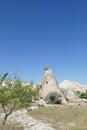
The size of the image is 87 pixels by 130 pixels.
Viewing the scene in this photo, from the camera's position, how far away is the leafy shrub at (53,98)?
202 feet

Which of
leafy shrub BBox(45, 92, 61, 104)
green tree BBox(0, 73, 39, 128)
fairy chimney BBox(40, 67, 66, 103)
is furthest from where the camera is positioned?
fairy chimney BBox(40, 67, 66, 103)

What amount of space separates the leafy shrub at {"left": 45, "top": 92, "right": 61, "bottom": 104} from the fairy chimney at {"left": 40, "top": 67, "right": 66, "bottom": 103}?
4872mm

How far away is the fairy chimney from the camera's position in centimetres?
6888

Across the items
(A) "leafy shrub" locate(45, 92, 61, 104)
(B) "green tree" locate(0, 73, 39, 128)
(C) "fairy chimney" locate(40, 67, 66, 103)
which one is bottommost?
(B) "green tree" locate(0, 73, 39, 128)

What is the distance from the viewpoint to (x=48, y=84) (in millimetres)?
69688

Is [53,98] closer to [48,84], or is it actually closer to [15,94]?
[48,84]

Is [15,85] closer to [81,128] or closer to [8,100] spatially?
[8,100]

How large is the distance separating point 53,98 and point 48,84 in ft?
23.4

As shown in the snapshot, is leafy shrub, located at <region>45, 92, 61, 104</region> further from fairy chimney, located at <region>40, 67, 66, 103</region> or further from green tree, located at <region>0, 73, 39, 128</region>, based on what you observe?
green tree, located at <region>0, 73, 39, 128</region>

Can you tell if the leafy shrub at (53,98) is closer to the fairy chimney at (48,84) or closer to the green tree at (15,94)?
the fairy chimney at (48,84)

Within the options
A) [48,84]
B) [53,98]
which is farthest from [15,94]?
[48,84]

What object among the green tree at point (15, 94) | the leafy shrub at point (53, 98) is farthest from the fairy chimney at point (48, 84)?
the green tree at point (15, 94)

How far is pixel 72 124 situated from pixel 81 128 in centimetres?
359

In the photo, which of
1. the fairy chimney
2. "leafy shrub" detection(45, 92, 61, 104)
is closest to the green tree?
"leafy shrub" detection(45, 92, 61, 104)
